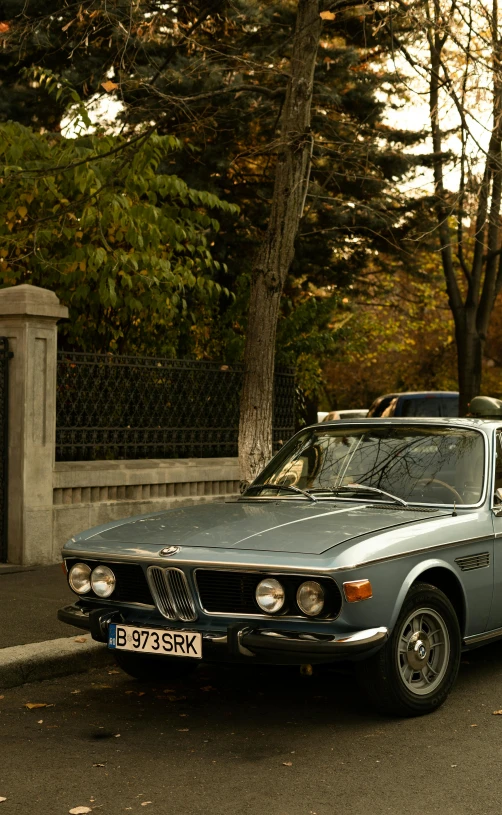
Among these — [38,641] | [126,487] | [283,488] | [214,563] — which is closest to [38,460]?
[126,487]

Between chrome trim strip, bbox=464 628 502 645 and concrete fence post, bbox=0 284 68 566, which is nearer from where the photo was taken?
chrome trim strip, bbox=464 628 502 645

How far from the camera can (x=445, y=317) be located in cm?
4328

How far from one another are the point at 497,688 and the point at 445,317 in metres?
37.9

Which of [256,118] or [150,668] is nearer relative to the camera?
[150,668]

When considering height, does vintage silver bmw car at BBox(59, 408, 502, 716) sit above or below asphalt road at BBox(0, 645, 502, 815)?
above

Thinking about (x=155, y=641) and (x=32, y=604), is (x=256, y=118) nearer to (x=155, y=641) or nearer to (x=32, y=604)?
(x=32, y=604)

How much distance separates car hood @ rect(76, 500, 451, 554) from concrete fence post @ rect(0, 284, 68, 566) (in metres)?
4.13

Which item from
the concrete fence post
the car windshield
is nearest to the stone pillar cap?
the concrete fence post

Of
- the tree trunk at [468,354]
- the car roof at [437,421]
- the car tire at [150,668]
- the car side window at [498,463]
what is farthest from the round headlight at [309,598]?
the tree trunk at [468,354]

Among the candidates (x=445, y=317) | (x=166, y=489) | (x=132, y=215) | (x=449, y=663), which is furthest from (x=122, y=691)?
(x=445, y=317)

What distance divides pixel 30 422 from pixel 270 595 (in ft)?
18.7

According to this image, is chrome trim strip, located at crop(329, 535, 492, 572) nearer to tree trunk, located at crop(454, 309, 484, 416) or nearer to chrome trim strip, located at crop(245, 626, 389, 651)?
chrome trim strip, located at crop(245, 626, 389, 651)

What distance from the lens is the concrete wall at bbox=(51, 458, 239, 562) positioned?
425 inches

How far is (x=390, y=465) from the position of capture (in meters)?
6.61
